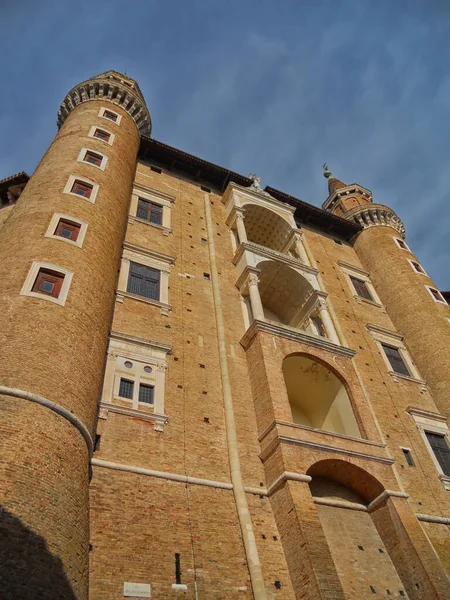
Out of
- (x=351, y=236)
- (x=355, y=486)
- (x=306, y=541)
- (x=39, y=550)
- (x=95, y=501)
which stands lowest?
(x=39, y=550)

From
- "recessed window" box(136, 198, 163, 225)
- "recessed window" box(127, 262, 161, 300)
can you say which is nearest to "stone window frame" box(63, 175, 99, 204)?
"recessed window" box(127, 262, 161, 300)

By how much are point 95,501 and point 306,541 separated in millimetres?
4393

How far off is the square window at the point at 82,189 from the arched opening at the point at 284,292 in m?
6.83

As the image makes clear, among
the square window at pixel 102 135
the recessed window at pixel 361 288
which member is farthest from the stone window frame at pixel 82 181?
the recessed window at pixel 361 288

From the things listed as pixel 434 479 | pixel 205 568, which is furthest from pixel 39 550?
pixel 434 479

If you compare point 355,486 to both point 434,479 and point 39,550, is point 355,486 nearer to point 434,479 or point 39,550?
point 434,479

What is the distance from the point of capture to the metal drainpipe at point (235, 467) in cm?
1041

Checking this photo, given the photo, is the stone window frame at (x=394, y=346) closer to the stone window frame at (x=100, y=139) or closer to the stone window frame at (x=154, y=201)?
the stone window frame at (x=154, y=201)

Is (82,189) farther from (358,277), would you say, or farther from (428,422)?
(358,277)

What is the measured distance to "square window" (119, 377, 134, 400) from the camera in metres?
12.9

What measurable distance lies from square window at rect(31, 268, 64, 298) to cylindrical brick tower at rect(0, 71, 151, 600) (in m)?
0.02

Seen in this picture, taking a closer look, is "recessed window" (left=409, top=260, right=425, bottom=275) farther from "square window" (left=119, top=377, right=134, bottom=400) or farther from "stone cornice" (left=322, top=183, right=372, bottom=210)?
"square window" (left=119, top=377, right=134, bottom=400)

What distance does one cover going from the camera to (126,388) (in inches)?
519

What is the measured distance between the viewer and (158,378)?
13.7 meters
